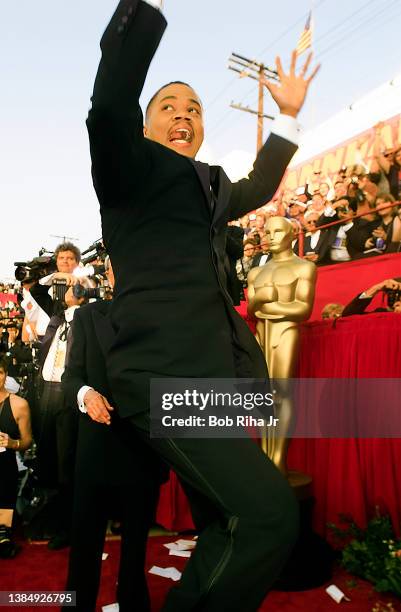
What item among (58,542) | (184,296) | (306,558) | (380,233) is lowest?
(58,542)

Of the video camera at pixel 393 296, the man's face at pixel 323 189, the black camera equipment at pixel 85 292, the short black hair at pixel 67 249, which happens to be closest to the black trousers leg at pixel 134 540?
the black camera equipment at pixel 85 292

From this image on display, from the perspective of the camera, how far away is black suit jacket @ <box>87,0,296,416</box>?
42.8 inches

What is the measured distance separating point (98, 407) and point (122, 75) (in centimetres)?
109

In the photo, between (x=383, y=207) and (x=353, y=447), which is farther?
(x=383, y=207)

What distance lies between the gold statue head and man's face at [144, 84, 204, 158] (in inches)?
76.5

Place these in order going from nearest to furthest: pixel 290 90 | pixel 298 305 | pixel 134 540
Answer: pixel 290 90 < pixel 134 540 < pixel 298 305

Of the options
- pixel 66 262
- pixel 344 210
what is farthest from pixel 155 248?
pixel 344 210

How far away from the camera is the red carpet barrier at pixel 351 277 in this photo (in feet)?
16.3

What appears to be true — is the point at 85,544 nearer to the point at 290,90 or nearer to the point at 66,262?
the point at 290,90

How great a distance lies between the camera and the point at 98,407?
1.73 metres

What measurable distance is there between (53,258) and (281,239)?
81.7 inches

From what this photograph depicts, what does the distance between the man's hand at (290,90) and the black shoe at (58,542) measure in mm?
3037

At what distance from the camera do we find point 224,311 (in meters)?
1.31

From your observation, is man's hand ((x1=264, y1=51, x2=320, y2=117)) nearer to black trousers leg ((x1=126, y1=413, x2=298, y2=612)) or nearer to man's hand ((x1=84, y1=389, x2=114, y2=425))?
black trousers leg ((x1=126, y1=413, x2=298, y2=612))
